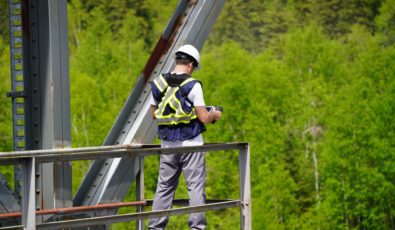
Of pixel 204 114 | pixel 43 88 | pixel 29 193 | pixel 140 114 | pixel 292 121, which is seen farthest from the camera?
pixel 292 121

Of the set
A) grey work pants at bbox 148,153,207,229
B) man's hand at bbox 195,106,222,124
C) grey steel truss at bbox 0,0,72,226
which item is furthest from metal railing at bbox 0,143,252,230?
grey steel truss at bbox 0,0,72,226

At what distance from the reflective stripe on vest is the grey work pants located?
266mm

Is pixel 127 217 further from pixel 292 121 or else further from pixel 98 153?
pixel 292 121

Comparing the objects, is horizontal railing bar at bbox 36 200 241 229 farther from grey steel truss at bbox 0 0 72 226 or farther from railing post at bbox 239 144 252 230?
grey steel truss at bbox 0 0 72 226

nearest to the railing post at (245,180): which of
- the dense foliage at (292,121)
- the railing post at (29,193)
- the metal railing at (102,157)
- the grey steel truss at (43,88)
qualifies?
the metal railing at (102,157)

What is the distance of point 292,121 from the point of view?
67.1 meters

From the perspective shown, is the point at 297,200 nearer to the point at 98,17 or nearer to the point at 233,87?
the point at 233,87

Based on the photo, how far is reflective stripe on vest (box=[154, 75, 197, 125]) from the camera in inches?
311

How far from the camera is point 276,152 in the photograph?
6319 cm

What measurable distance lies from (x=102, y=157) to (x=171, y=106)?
118 cm

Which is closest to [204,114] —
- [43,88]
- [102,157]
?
[102,157]

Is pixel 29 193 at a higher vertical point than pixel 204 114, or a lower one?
lower

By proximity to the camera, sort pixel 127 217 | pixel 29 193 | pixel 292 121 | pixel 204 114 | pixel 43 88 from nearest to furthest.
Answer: pixel 29 193, pixel 127 217, pixel 204 114, pixel 43 88, pixel 292 121

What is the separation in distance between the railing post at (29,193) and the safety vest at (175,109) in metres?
1.92
